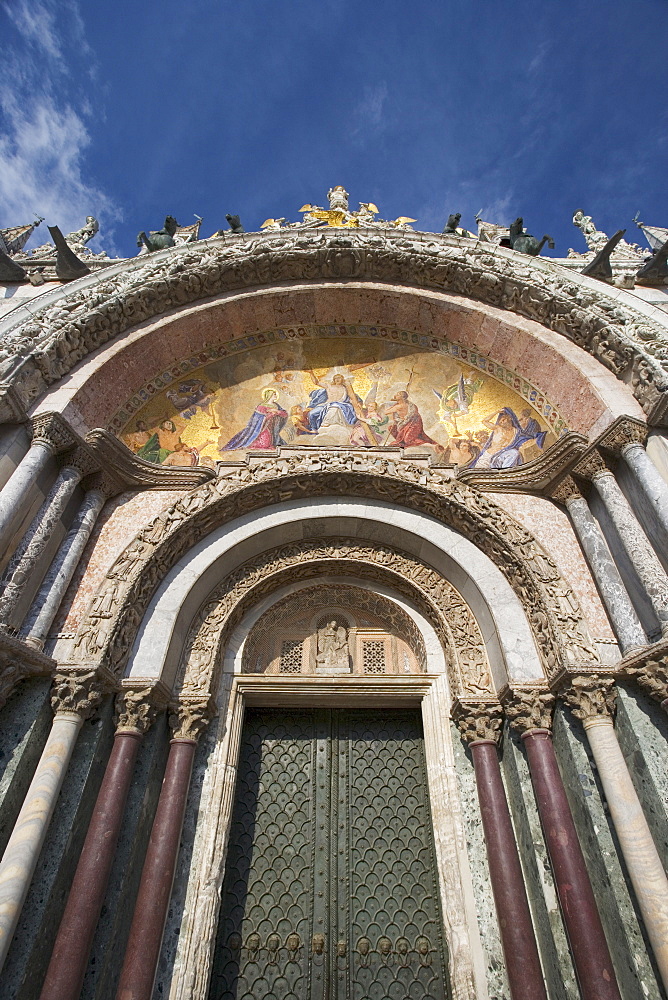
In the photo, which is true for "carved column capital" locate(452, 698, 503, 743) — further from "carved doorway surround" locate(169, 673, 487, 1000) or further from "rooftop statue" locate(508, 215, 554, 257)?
"rooftop statue" locate(508, 215, 554, 257)

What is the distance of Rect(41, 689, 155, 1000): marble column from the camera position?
4.11 metres

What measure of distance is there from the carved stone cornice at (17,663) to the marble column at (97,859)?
0.80 metres

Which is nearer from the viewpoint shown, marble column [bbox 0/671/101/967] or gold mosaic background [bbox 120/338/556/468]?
marble column [bbox 0/671/101/967]

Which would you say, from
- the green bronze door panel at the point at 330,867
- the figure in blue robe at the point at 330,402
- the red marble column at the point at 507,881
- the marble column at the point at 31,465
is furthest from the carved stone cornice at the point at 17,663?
the figure in blue robe at the point at 330,402

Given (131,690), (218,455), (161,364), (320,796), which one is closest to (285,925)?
(320,796)

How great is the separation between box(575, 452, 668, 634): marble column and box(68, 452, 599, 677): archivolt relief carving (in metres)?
0.74

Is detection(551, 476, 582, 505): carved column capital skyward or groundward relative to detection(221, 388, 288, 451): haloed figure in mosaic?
groundward

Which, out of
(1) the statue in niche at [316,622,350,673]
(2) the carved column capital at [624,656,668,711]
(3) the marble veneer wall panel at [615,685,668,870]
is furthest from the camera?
(1) the statue in niche at [316,622,350,673]

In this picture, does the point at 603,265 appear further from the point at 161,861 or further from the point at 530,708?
the point at 161,861

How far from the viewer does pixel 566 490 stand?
6.68 m

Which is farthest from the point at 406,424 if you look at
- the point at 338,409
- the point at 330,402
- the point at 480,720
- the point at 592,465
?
the point at 480,720

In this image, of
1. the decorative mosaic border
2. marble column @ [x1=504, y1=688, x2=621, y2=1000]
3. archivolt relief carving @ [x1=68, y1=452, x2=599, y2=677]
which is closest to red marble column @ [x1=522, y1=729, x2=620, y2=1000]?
marble column @ [x1=504, y1=688, x2=621, y2=1000]

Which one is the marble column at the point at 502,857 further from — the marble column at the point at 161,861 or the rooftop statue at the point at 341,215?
the rooftop statue at the point at 341,215

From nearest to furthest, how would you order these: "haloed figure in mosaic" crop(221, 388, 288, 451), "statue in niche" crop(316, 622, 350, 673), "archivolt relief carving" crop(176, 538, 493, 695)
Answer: "archivolt relief carving" crop(176, 538, 493, 695) → "statue in niche" crop(316, 622, 350, 673) → "haloed figure in mosaic" crop(221, 388, 288, 451)
